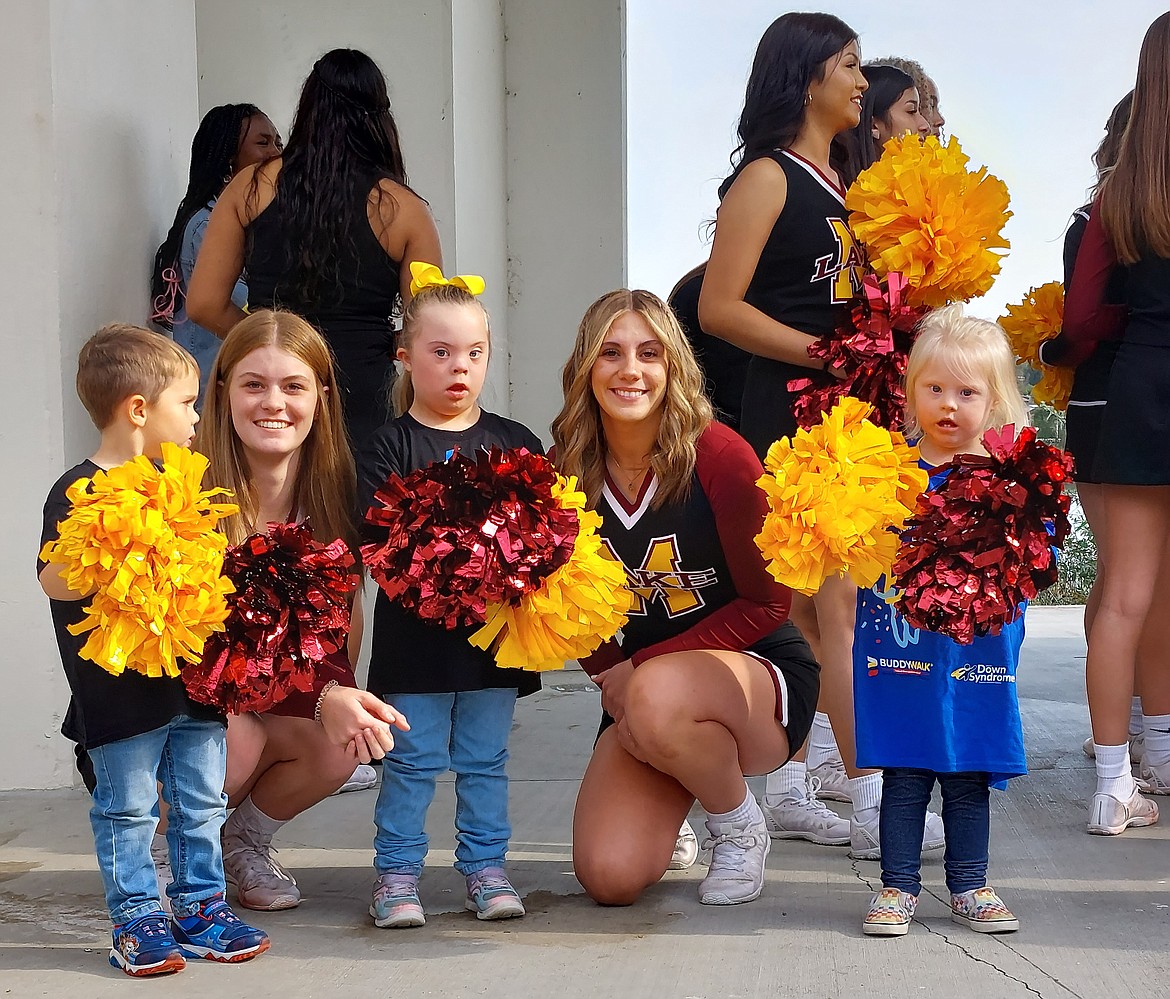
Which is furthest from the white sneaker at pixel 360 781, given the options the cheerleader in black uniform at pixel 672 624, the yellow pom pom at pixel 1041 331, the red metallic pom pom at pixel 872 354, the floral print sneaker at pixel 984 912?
the yellow pom pom at pixel 1041 331

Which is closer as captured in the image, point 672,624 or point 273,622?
point 273,622

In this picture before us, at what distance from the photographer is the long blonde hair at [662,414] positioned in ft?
10.2

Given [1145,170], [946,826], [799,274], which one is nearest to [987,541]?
[946,826]

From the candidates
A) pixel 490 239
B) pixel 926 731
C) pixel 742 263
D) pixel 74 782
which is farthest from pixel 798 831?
pixel 490 239

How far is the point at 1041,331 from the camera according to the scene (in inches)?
164

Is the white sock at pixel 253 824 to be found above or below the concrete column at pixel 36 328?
below

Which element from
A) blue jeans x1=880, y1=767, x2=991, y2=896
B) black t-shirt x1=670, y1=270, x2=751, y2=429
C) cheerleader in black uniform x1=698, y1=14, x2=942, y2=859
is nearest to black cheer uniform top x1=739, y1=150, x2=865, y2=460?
cheerleader in black uniform x1=698, y1=14, x2=942, y2=859

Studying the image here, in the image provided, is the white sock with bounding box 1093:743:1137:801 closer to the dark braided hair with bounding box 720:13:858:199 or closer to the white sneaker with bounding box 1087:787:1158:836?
the white sneaker with bounding box 1087:787:1158:836

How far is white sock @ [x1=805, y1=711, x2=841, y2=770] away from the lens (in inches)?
145

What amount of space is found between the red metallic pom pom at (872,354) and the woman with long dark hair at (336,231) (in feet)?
3.93

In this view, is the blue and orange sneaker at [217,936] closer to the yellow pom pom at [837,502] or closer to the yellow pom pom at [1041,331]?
the yellow pom pom at [837,502]

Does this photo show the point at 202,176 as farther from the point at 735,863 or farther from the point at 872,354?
the point at 735,863

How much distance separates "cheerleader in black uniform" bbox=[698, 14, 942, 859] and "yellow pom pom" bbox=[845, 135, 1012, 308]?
0.15 m

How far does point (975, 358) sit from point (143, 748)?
1.85m
